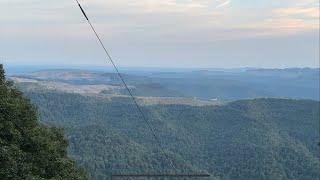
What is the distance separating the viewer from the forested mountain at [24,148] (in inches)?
813

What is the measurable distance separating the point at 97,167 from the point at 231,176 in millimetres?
56393

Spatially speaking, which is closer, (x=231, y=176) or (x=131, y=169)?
(x=131, y=169)

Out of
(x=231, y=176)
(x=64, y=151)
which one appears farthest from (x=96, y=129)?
(x=64, y=151)

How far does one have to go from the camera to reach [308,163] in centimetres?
18575

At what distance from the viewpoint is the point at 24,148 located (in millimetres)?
24125

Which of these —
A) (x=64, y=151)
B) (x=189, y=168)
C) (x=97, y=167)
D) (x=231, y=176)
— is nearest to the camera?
(x=64, y=151)

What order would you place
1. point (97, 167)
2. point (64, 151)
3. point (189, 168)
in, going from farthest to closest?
1. point (189, 168)
2. point (97, 167)
3. point (64, 151)

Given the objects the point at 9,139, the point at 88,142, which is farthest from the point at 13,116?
the point at 88,142

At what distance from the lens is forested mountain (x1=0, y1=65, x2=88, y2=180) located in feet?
67.7

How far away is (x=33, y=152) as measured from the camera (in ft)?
80.0

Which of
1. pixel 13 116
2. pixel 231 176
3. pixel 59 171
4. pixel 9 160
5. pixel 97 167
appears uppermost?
pixel 13 116

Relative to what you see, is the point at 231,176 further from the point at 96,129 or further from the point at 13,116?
the point at 13,116

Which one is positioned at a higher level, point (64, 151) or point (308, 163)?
point (64, 151)

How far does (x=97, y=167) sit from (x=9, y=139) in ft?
400
